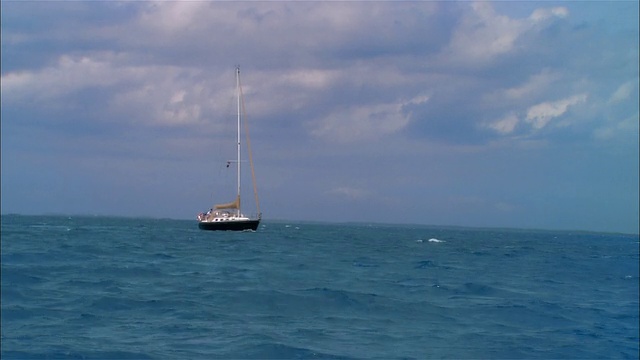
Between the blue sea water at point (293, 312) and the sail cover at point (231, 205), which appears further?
the sail cover at point (231, 205)

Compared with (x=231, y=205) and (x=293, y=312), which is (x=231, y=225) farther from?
(x=293, y=312)

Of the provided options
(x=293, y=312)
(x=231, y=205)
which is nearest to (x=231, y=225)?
(x=231, y=205)

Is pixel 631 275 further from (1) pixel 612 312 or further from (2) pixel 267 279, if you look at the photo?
(2) pixel 267 279

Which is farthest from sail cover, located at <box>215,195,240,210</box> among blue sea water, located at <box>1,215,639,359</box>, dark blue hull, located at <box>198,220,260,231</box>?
blue sea water, located at <box>1,215,639,359</box>

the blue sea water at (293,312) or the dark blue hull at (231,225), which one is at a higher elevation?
the dark blue hull at (231,225)

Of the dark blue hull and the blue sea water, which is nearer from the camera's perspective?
the blue sea water

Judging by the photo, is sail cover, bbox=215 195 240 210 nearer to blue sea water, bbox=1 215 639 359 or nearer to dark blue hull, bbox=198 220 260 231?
Answer: dark blue hull, bbox=198 220 260 231

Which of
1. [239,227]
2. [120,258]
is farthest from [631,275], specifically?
[239,227]

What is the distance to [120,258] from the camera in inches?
1390

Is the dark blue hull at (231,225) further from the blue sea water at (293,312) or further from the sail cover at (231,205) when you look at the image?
the blue sea water at (293,312)

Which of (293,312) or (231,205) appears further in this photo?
(231,205)

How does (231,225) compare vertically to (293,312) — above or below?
above

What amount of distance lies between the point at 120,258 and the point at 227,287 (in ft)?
42.3

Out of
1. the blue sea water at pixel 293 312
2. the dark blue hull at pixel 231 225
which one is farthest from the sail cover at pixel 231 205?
the blue sea water at pixel 293 312
